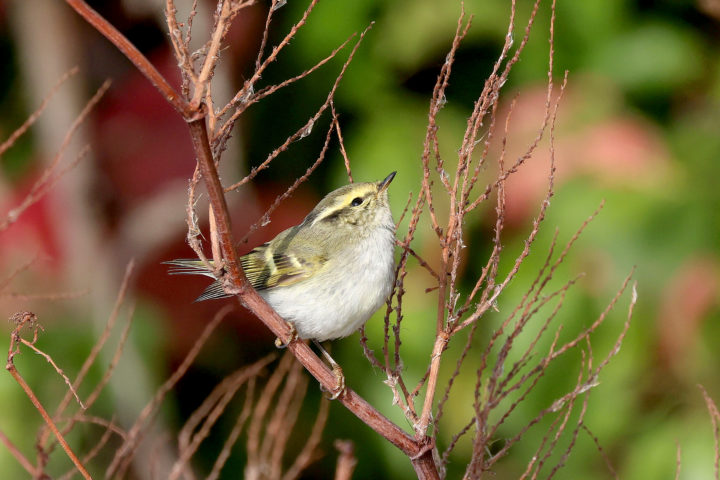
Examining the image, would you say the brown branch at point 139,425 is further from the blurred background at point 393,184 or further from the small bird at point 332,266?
the blurred background at point 393,184

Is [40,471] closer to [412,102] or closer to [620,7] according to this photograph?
[412,102]

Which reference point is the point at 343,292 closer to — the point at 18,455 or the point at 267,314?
the point at 267,314

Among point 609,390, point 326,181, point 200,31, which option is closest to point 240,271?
point 609,390

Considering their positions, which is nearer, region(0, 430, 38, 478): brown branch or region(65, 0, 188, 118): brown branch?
region(65, 0, 188, 118): brown branch

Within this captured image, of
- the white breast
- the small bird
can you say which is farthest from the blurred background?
the white breast

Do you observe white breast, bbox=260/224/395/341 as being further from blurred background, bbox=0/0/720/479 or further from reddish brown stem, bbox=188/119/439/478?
blurred background, bbox=0/0/720/479

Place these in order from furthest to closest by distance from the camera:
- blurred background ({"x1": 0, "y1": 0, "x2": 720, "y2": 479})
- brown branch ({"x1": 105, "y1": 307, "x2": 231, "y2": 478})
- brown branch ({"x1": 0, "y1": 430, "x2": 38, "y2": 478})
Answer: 1. blurred background ({"x1": 0, "y1": 0, "x2": 720, "y2": 479})
2. brown branch ({"x1": 105, "y1": 307, "x2": 231, "y2": 478})
3. brown branch ({"x1": 0, "y1": 430, "x2": 38, "y2": 478})
